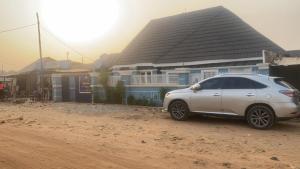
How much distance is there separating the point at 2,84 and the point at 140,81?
46.0 ft

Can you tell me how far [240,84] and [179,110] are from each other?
8.26ft

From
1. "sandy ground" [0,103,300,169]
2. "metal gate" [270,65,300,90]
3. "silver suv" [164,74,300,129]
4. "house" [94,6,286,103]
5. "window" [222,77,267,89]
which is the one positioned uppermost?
"house" [94,6,286,103]

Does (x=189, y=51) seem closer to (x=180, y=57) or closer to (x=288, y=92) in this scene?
(x=180, y=57)

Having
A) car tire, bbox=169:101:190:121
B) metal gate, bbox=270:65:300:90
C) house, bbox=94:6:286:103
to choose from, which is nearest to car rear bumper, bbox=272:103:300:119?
car tire, bbox=169:101:190:121

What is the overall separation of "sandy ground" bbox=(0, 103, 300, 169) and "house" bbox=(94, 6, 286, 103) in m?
5.54

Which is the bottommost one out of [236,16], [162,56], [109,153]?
[109,153]

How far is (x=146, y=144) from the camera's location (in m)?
8.19

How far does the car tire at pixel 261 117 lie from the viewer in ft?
33.5

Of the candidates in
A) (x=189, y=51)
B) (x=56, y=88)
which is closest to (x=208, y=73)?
(x=189, y=51)

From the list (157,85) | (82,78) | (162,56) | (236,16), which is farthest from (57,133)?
(236,16)

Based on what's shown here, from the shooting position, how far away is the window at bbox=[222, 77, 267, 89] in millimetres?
10712

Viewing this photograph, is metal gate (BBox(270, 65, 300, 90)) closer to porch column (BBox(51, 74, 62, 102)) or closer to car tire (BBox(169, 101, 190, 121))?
car tire (BBox(169, 101, 190, 121))

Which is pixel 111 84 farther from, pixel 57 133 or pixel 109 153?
pixel 109 153

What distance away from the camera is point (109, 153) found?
7117 mm
